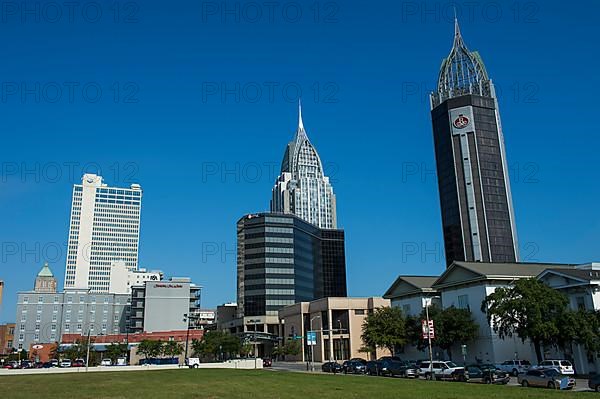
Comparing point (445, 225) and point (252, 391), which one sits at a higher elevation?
point (445, 225)

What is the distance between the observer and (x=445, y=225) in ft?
595

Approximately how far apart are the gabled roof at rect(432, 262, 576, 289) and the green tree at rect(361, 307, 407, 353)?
319 inches

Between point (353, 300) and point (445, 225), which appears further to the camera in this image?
point (445, 225)

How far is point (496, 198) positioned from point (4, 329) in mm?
161019

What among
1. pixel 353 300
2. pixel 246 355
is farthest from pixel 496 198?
pixel 246 355

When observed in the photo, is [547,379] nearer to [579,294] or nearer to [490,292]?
[579,294]

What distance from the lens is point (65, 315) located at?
186750 mm

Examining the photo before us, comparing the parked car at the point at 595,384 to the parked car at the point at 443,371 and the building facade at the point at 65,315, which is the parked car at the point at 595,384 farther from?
the building facade at the point at 65,315

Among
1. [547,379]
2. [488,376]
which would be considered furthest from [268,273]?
[547,379]

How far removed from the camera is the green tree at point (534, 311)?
2354 inches

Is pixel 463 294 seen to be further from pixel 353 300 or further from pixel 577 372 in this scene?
pixel 353 300

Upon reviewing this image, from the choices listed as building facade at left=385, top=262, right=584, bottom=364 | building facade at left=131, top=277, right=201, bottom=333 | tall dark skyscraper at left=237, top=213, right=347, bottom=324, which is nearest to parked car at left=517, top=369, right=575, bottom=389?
building facade at left=385, top=262, right=584, bottom=364

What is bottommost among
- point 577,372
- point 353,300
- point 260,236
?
point 577,372

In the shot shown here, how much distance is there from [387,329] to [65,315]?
442ft
